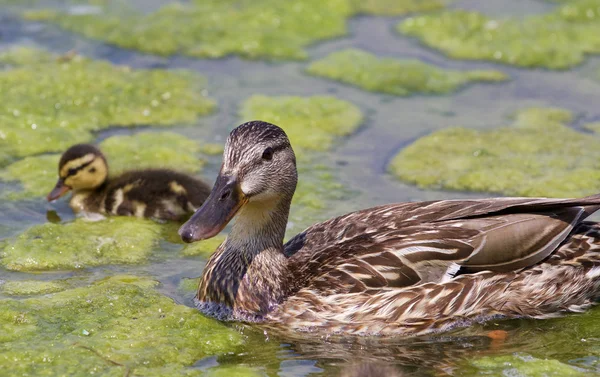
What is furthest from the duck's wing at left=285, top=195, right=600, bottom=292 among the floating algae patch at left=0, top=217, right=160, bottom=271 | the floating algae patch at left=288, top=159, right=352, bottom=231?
the floating algae patch at left=0, top=217, right=160, bottom=271

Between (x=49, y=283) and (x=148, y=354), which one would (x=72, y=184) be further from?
(x=148, y=354)

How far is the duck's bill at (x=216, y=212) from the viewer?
5574 mm

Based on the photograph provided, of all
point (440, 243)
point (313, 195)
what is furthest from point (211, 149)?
point (440, 243)

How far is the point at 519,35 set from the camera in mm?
10781

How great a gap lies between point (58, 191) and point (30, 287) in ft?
5.06

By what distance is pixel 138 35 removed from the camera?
10727 mm

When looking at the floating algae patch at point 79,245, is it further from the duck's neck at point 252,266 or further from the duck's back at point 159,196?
the duck's neck at point 252,266

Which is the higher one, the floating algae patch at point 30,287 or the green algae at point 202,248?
the green algae at point 202,248

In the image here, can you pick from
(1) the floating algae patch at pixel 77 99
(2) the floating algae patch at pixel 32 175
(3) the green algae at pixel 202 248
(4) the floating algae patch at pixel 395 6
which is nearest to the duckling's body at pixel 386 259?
(3) the green algae at pixel 202 248

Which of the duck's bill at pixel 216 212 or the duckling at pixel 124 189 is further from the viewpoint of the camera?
the duckling at pixel 124 189

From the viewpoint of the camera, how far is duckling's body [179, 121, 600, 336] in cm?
575

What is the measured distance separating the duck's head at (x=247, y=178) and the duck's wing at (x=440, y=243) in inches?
17.9

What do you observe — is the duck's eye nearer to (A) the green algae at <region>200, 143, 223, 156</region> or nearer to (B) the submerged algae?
(A) the green algae at <region>200, 143, 223, 156</region>

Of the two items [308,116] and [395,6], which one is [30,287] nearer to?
[308,116]
